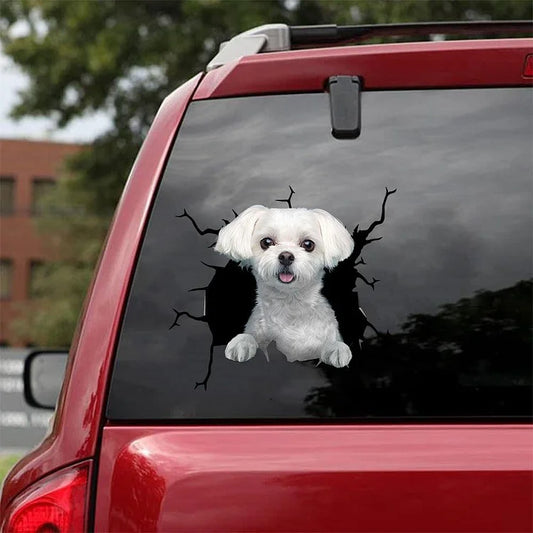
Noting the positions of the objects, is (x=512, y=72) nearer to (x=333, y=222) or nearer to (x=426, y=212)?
(x=426, y=212)

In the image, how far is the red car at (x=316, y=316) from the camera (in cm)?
185

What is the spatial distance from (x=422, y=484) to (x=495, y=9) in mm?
13132

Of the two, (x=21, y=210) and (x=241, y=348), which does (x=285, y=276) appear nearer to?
(x=241, y=348)

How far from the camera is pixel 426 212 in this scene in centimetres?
201

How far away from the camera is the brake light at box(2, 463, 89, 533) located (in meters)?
1.95

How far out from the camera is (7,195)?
167 feet

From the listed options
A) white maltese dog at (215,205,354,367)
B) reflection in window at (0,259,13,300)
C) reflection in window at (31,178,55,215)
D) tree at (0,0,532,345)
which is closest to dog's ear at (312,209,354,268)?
white maltese dog at (215,205,354,367)

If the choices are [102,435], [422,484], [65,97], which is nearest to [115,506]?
[102,435]

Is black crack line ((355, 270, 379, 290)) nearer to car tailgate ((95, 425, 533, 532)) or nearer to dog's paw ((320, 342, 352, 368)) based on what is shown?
dog's paw ((320, 342, 352, 368))

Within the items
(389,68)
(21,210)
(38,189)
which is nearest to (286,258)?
(389,68)

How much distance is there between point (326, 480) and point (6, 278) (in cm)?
5060

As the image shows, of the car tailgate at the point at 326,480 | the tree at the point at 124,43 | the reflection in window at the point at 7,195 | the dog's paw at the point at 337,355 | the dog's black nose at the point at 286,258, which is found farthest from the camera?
the reflection in window at the point at 7,195

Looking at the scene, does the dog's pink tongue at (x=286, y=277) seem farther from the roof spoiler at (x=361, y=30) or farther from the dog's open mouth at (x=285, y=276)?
the roof spoiler at (x=361, y=30)

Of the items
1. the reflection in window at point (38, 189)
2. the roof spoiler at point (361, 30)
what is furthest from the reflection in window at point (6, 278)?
the roof spoiler at point (361, 30)
